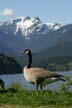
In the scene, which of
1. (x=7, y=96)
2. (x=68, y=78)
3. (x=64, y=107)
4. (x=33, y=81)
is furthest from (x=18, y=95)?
(x=68, y=78)

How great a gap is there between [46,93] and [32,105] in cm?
307

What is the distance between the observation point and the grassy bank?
15.1 m

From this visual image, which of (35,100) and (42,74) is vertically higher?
(42,74)

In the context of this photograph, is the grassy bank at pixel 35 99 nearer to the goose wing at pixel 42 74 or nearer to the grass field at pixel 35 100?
the grass field at pixel 35 100

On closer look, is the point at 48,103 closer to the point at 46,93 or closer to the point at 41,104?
the point at 41,104

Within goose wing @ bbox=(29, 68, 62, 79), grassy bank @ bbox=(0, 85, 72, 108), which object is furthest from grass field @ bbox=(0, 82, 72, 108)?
goose wing @ bbox=(29, 68, 62, 79)

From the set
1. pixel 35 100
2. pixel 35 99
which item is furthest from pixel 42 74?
pixel 35 100

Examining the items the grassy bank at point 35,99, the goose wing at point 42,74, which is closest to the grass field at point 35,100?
the grassy bank at point 35,99

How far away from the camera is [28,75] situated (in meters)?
19.2

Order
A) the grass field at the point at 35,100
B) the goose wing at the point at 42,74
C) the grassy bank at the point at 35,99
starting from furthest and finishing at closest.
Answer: the goose wing at the point at 42,74 < the grassy bank at the point at 35,99 < the grass field at the point at 35,100

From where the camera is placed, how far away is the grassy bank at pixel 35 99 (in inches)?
595

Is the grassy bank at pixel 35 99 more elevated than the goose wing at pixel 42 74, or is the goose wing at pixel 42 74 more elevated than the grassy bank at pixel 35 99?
the goose wing at pixel 42 74

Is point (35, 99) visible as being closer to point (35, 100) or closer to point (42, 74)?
point (35, 100)

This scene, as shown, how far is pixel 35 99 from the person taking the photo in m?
16.0
